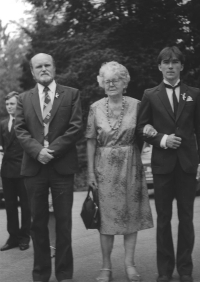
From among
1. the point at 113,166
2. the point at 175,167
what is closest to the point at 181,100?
the point at 175,167

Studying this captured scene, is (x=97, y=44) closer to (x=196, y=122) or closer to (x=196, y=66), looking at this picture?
(x=196, y=66)

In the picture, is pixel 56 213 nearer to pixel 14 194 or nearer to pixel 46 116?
pixel 46 116

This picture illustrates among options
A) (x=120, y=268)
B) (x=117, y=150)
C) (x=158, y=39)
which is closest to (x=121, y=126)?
(x=117, y=150)

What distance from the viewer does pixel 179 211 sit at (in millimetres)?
5555

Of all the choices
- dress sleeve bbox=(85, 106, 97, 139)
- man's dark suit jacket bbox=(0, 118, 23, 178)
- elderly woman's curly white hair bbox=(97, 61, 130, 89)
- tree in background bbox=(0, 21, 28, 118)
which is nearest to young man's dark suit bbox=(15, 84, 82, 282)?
dress sleeve bbox=(85, 106, 97, 139)

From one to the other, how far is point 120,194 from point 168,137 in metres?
0.73

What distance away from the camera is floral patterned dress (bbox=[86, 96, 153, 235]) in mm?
5609

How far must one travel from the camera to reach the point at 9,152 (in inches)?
311

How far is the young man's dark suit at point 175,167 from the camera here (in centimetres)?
548

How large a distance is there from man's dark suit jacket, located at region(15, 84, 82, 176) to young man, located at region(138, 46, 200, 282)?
65cm

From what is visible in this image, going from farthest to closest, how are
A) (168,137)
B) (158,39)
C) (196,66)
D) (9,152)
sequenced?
(158,39) < (196,66) < (9,152) < (168,137)

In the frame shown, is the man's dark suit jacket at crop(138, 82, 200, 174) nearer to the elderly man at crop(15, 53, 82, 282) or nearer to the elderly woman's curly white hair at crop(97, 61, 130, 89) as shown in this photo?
the elderly woman's curly white hair at crop(97, 61, 130, 89)

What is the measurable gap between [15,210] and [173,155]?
300 cm

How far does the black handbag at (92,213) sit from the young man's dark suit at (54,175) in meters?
0.19
